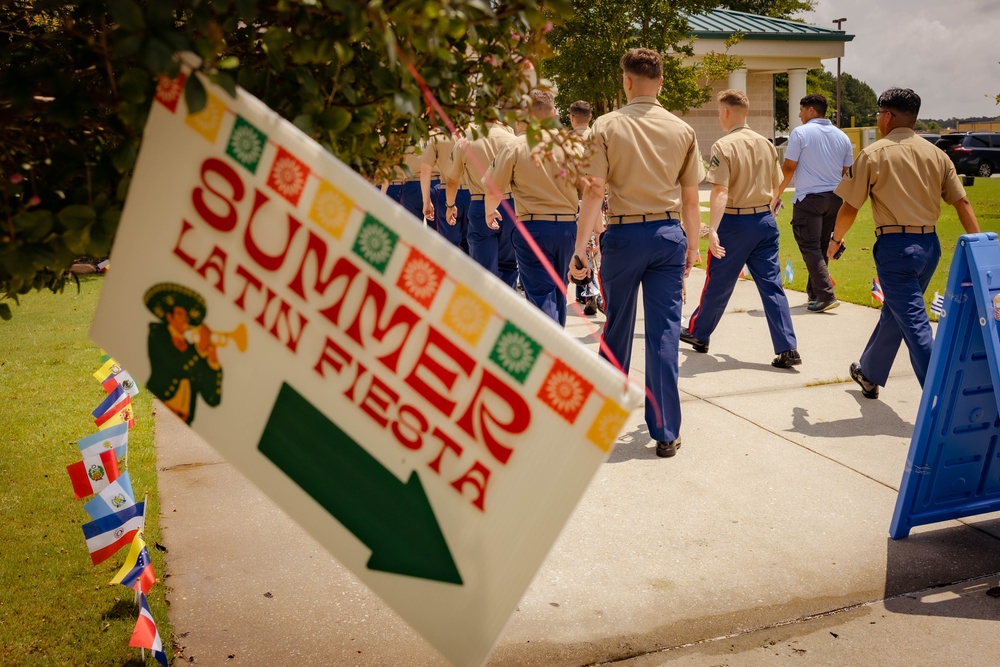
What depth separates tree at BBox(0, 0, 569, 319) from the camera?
1.71 metres

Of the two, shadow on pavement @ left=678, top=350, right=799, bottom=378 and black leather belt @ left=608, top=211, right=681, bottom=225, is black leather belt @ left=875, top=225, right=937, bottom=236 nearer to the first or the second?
black leather belt @ left=608, top=211, right=681, bottom=225

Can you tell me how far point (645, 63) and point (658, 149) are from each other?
1.65 ft

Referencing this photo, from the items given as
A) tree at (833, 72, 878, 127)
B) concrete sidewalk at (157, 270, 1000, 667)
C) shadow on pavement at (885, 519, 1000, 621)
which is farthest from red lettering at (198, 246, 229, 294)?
tree at (833, 72, 878, 127)

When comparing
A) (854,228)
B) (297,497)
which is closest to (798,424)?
(297,497)

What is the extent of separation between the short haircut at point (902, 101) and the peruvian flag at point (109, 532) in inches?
201

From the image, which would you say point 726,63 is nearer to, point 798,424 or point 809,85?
point 798,424

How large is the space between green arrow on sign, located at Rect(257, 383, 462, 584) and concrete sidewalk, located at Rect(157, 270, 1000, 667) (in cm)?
171

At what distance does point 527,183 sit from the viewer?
7.10 metres

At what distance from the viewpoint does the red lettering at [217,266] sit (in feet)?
6.06

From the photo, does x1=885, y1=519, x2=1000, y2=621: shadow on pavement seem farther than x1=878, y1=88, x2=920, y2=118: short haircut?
No

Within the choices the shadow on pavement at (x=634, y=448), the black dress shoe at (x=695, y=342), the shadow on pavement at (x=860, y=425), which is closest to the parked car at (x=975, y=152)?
the black dress shoe at (x=695, y=342)

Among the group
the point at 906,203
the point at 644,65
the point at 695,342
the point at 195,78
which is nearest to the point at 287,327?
the point at 195,78

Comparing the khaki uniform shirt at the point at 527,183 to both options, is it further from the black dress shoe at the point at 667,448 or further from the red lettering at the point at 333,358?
the red lettering at the point at 333,358

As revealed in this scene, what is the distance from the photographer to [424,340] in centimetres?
171
